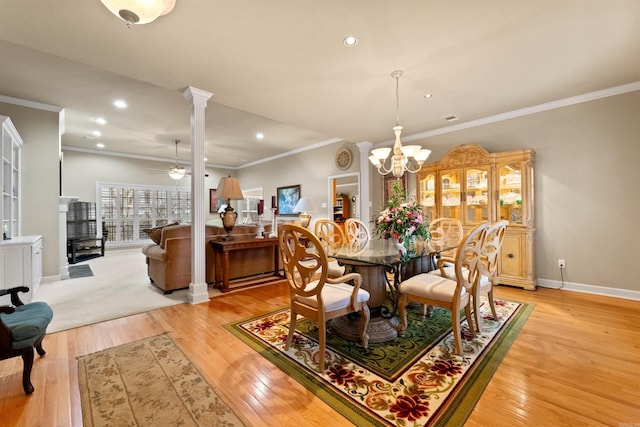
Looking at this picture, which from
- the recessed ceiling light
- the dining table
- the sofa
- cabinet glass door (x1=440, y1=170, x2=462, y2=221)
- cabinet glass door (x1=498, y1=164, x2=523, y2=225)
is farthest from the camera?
cabinet glass door (x1=440, y1=170, x2=462, y2=221)

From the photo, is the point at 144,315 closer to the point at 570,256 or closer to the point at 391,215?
the point at 391,215

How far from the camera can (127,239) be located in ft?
26.2

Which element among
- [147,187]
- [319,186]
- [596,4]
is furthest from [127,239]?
[596,4]

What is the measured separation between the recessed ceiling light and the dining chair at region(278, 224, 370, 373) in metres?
1.73

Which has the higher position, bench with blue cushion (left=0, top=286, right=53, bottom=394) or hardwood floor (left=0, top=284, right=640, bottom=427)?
bench with blue cushion (left=0, top=286, right=53, bottom=394)

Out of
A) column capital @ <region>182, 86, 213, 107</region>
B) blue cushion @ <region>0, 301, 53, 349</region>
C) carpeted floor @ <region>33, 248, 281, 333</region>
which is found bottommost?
carpeted floor @ <region>33, 248, 281, 333</region>

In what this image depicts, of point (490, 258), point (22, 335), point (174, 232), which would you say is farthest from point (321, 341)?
point (174, 232)

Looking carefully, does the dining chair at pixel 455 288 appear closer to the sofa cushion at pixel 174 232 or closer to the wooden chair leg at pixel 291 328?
the wooden chair leg at pixel 291 328

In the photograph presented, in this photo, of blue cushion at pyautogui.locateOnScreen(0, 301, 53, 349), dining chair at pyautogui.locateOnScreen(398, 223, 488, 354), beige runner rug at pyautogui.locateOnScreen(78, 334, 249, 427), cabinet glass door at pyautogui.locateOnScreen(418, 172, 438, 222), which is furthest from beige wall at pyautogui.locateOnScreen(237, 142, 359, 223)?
blue cushion at pyautogui.locateOnScreen(0, 301, 53, 349)

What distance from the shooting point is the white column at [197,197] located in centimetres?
328

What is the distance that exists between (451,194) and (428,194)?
1.26 ft

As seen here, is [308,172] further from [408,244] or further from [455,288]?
[455,288]

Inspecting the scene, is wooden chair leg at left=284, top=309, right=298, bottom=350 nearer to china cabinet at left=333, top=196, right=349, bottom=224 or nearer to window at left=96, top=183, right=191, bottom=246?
china cabinet at left=333, top=196, right=349, bottom=224

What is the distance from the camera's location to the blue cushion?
1.64m
